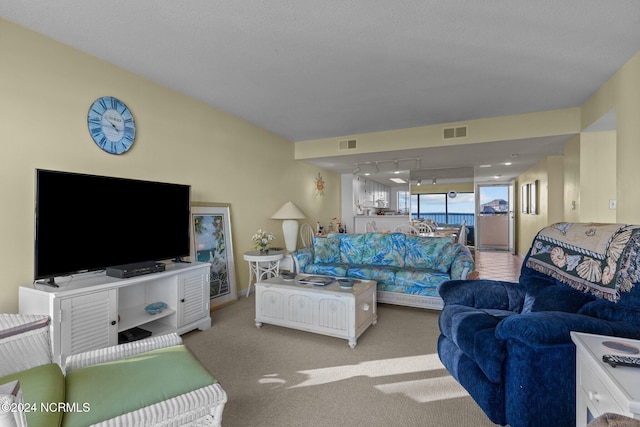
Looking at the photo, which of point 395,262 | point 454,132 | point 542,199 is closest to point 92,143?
point 395,262

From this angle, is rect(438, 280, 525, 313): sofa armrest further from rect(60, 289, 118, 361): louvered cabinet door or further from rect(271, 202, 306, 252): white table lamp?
rect(271, 202, 306, 252): white table lamp

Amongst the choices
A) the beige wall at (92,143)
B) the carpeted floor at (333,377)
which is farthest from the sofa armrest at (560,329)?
the beige wall at (92,143)

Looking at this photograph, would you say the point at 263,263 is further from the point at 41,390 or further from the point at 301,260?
the point at 41,390

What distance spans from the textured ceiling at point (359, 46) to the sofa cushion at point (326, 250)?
1.82m

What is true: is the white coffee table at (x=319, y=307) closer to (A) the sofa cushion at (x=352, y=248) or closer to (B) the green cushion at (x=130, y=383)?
(A) the sofa cushion at (x=352, y=248)

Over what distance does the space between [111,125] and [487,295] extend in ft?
11.2

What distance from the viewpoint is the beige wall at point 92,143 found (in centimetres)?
221

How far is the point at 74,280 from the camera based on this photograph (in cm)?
237

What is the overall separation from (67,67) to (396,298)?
3778 mm

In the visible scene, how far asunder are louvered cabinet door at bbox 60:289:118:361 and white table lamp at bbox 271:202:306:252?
2613 millimetres

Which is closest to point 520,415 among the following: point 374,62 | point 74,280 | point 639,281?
point 639,281

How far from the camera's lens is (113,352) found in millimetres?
1478

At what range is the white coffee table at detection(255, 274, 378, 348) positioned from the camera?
106 inches

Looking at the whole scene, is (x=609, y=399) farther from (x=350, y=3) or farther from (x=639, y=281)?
(x=350, y=3)
